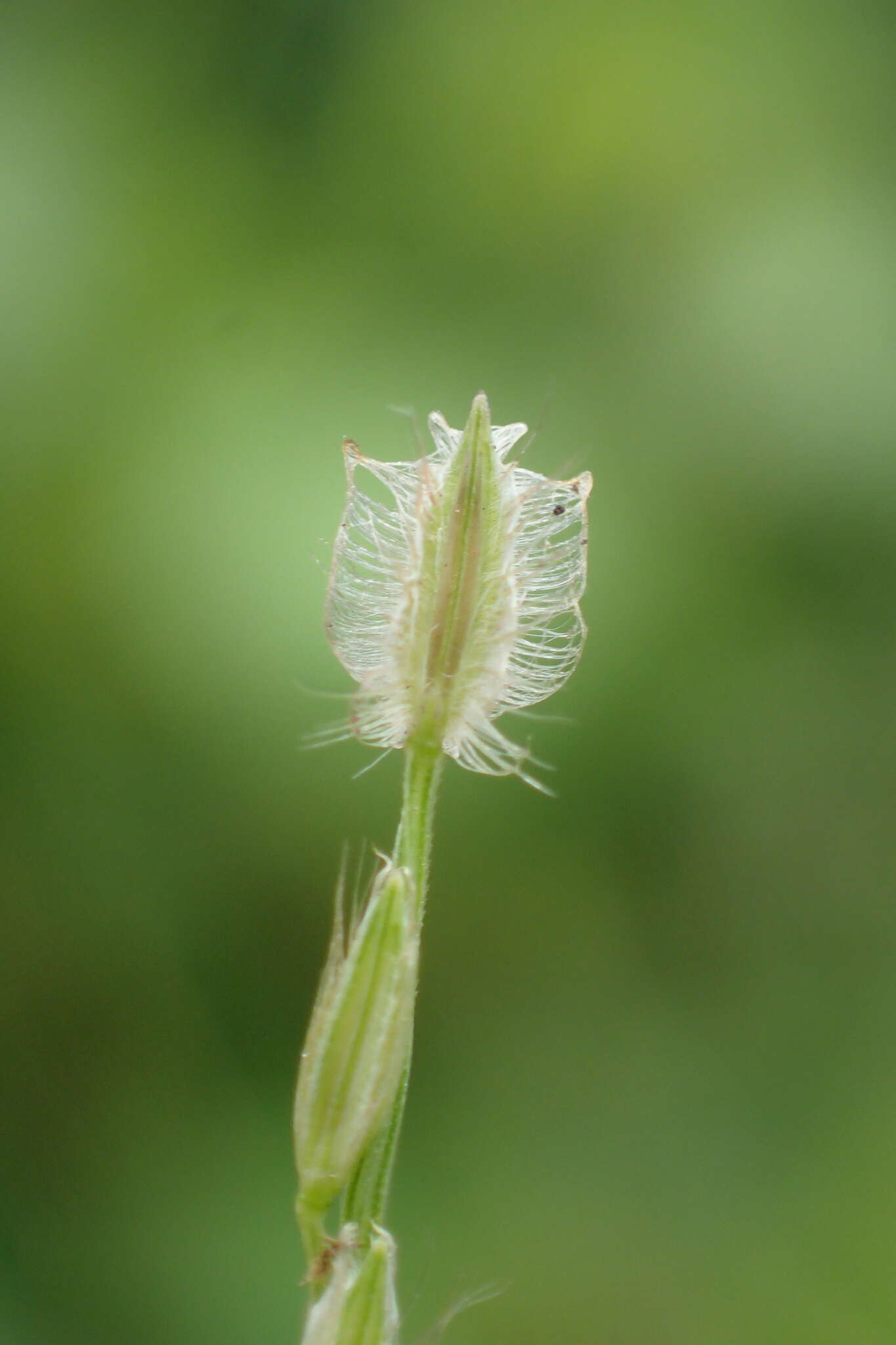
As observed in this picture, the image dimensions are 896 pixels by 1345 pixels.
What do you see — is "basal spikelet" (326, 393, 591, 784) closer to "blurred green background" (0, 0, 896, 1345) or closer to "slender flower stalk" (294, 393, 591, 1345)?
"slender flower stalk" (294, 393, 591, 1345)

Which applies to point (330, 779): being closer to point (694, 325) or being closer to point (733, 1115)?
point (733, 1115)

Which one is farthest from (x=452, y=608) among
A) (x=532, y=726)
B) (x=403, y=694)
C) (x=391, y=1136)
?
(x=532, y=726)

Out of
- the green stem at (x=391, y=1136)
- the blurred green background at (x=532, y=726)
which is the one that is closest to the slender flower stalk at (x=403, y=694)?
the green stem at (x=391, y=1136)

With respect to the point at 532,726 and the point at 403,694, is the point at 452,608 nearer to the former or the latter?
the point at 403,694

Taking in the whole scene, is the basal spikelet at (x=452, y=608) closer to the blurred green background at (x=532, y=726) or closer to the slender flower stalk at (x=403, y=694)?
the slender flower stalk at (x=403, y=694)

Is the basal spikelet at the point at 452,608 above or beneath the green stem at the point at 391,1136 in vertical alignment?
above

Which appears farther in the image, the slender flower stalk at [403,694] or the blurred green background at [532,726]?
the blurred green background at [532,726]

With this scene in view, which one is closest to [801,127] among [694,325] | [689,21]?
[689,21]
